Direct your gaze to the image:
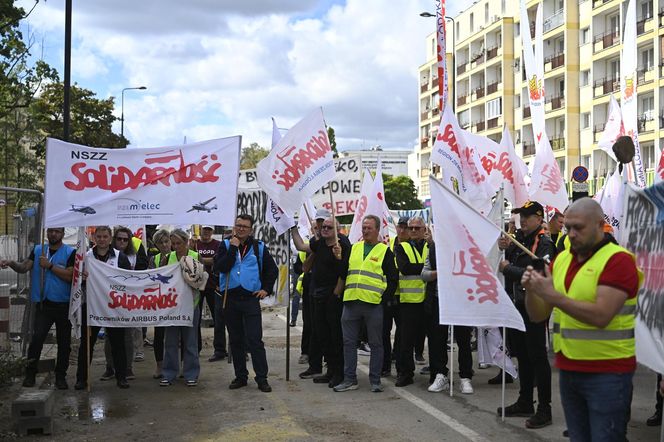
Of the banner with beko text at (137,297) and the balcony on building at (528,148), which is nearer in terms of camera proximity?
the banner with beko text at (137,297)

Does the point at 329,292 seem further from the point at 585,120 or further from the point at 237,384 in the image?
the point at 585,120

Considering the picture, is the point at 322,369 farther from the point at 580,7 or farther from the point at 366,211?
the point at 580,7

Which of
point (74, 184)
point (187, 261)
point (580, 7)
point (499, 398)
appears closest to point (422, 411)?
point (499, 398)

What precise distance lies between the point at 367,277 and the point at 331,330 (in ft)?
3.56

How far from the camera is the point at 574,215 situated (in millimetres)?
4555

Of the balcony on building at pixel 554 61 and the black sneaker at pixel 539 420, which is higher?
the balcony on building at pixel 554 61

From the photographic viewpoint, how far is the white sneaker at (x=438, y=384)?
917cm

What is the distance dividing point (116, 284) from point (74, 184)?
137 cm

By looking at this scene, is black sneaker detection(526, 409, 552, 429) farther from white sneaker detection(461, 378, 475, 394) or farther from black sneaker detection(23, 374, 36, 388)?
black sneaker detection(23, 374, 36, 388)

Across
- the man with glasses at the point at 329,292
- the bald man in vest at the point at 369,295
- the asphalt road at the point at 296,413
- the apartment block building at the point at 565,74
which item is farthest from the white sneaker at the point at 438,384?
the apartment block building at the point at 565,74

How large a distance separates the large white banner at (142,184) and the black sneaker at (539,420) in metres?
4.01

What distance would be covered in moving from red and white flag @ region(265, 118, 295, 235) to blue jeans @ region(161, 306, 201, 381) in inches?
59.9

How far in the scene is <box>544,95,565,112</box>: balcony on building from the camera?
167 feet

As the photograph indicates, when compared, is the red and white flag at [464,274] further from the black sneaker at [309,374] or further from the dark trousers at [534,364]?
the black sneaker at [309,374]
